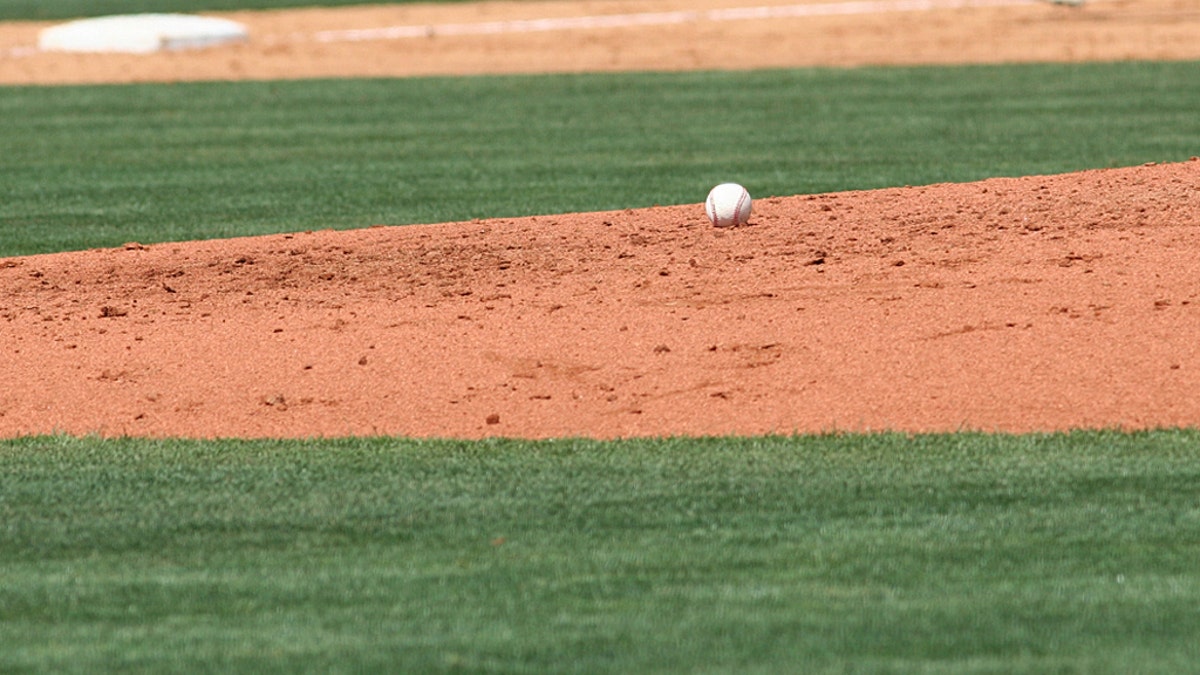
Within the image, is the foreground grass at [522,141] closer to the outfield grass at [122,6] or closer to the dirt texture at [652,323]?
the dirt texture at [652,323]

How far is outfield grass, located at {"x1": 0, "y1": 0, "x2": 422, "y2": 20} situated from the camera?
40.3 meters

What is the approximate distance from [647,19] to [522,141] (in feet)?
56.6

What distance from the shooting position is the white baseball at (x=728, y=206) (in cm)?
1106

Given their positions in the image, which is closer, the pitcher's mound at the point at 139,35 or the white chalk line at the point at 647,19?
the pitcher's mound at the point at 139,35

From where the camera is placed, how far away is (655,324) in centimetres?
934

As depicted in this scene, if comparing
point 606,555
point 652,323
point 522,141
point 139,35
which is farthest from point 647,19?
point 606,555

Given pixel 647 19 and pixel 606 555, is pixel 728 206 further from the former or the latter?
pixel 647 19

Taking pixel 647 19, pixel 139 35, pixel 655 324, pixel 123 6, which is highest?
pixel 123 6

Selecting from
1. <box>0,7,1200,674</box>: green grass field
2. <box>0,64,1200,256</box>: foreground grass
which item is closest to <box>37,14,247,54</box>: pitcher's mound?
<box>0,64,1200,256</box>: foreground grass

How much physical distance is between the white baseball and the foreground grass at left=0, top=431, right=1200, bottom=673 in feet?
11.3

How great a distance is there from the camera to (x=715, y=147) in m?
18.0

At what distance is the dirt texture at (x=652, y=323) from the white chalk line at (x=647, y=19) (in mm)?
21570

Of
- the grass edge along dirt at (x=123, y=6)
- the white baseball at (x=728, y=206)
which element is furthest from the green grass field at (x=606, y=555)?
the grass edge along dirt at (x=123, y=6)

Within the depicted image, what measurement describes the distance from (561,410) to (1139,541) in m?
2.95
